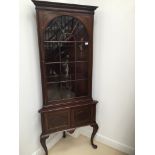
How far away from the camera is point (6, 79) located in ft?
3.30

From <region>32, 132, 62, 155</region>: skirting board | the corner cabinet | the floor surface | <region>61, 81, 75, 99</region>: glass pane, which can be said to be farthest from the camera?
the floor surface

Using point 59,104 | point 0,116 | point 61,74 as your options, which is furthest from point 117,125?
point 0,116

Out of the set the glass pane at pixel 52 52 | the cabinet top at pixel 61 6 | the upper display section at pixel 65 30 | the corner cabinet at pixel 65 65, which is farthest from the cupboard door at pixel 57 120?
the cabinet top at pixel 61 6

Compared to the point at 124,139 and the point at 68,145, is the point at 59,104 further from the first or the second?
the point at 124,139

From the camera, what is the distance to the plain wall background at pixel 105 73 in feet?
5.49

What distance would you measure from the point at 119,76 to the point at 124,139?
823 millimetres

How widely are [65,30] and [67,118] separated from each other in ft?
3.23

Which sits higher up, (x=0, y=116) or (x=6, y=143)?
(x=0, y=116)

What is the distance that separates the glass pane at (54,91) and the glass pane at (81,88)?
240 millimetres

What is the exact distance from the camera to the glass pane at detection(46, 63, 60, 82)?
172cm

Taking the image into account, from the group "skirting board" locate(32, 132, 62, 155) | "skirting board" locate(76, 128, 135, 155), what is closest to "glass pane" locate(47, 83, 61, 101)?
"skirting board" locate(32, 132, 62, 155)

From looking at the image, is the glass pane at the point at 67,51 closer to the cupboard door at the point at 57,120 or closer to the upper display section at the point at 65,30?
the upper display section at the point at 65,30

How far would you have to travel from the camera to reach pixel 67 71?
1849 mm

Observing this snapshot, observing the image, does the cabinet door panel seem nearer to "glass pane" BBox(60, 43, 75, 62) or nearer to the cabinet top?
"glass pane" BBox(60, 43, 75, 62)
